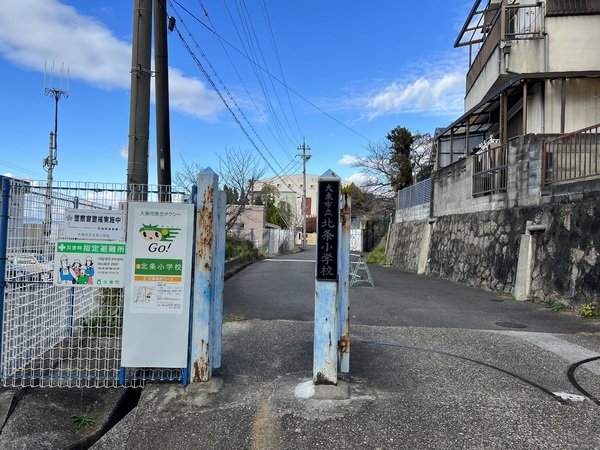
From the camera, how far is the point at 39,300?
13.3ft

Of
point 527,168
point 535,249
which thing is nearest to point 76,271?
point 535,249

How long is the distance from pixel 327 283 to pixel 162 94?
18.7 feet

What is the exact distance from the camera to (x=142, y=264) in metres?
3.80

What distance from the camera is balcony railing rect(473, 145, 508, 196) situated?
1130 centimetres

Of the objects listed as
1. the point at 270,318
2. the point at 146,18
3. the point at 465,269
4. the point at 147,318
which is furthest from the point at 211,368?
the point at 465,269

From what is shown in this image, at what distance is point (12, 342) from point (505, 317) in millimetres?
7290

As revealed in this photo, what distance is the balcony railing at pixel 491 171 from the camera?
445 inches

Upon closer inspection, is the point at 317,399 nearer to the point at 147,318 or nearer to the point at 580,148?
the point at 147,318

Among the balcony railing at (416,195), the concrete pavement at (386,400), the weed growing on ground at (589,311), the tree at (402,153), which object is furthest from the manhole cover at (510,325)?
the tree at (402,153)

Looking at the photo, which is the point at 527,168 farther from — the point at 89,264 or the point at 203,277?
the point at 89,264

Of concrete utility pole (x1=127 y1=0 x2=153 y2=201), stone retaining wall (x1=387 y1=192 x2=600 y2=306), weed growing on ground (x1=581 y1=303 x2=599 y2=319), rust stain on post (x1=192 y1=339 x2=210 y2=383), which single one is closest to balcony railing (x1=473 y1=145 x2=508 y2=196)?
stone retaining wall (x1=387 y1=192 x2=600 y2=306)

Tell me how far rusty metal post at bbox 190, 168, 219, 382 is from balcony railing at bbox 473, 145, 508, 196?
9.43 metres

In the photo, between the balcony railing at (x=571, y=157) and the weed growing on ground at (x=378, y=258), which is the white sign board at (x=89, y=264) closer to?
the balcony railing at (x=571, y=157)

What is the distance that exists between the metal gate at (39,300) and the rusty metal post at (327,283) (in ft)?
4.36
